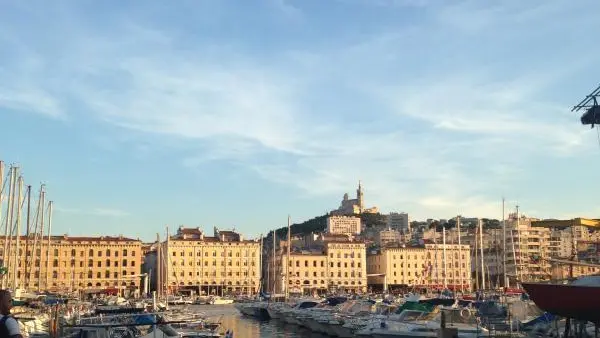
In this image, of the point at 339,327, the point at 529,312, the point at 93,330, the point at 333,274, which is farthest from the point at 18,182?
the point at 333,274

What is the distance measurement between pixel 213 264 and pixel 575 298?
131826 millimetres

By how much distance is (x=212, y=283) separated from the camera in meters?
152

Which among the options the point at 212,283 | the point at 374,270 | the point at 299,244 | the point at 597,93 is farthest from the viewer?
the point at 299,244

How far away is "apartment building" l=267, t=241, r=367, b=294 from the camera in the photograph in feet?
506

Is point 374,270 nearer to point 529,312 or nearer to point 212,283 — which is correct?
point 212,283

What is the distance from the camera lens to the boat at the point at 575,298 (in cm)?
2512

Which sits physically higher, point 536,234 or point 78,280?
point 536,234

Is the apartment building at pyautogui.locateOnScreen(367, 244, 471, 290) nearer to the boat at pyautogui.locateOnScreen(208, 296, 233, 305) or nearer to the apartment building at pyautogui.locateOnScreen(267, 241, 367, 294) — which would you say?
the apartment building at pyautogui.locateOnScreen(267, 241, 367, 294)

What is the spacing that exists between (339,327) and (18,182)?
124ft

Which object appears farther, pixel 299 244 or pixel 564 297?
pixel 299 244

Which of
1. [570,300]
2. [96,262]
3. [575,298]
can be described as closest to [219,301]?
[96,262]

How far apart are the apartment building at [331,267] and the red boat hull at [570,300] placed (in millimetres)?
126153

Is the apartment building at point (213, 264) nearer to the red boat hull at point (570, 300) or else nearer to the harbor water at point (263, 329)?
the harbor water at point (263, 329)

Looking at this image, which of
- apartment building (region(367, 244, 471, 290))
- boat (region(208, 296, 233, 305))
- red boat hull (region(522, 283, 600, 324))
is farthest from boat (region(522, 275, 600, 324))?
apartment building (region(367, 244, 471, 290))
